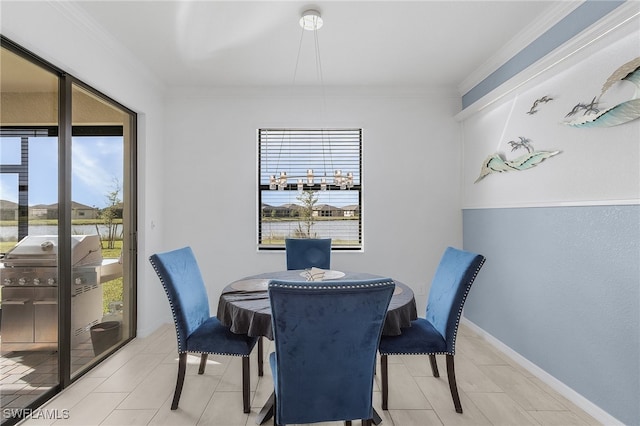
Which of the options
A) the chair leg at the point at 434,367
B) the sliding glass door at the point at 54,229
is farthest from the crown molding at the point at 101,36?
the chair leg at the point at 434,367

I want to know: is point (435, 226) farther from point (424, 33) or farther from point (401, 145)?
point (424, 33)

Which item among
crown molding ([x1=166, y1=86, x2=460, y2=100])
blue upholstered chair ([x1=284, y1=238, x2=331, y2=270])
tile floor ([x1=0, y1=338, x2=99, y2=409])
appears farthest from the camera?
crown molding ([x1=166, y1=86, x2=460, y2=100])

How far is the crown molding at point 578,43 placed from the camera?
1.84 metres

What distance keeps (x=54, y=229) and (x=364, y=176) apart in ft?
9.64

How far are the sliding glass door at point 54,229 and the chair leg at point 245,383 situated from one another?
1.34 metres

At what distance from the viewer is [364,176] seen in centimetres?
394

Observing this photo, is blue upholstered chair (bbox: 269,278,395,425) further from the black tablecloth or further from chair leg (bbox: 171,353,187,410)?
chair leg (bbox: 171,353,187,410)

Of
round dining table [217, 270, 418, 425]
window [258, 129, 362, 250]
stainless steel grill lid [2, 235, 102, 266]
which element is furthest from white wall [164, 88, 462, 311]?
round dining table [217, 270, 418, 425]

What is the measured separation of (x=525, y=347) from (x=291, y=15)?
10.6 ft

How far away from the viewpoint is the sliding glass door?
199cm

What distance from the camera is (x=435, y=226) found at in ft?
12.9

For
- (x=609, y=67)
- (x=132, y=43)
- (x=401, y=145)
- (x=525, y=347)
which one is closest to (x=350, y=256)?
(x=401, y=145)

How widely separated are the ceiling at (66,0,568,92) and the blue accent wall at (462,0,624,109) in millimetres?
143

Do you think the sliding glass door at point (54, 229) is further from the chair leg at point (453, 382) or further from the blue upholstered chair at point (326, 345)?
the chair leg at point (453, 382)
